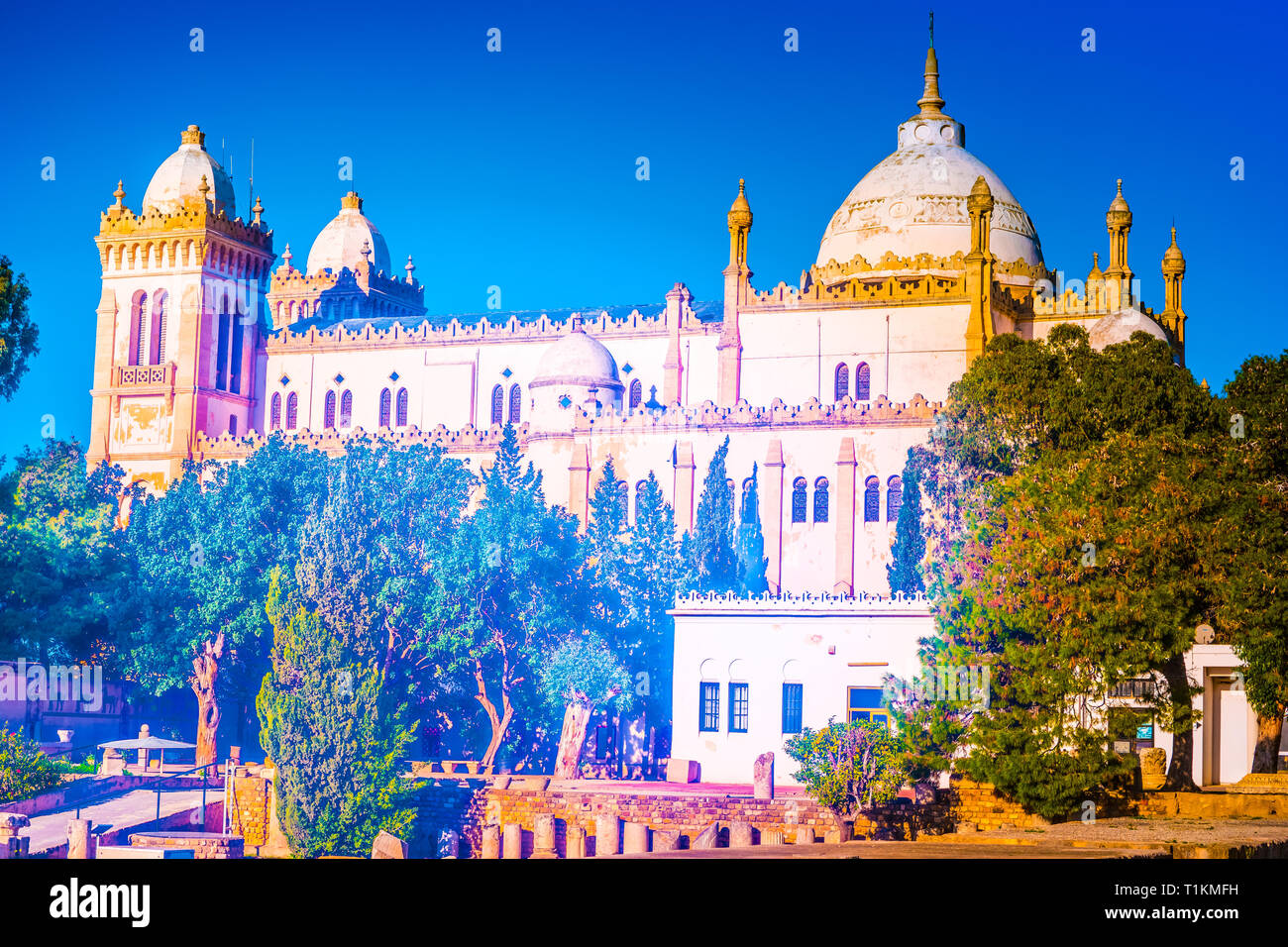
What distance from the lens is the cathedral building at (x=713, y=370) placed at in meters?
48.9

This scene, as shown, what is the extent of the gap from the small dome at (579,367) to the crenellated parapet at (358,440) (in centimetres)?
208

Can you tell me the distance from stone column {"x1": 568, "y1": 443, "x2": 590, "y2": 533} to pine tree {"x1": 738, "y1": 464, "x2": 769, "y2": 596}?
568cm

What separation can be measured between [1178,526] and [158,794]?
26029mm

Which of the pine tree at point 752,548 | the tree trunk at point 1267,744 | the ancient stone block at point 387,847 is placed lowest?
the ancient stone block at point 387,847

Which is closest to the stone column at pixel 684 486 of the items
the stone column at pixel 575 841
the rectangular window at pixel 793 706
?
the rectangular window at pixel 793 706

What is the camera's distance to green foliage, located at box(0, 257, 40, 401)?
149ft

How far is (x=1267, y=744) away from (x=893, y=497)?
811 inches

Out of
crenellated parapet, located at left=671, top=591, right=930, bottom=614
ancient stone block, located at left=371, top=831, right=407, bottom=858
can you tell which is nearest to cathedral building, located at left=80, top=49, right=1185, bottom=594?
crenellated parapet, located at left=671, top=591, right=930, bottom=614

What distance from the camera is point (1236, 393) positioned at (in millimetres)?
43750

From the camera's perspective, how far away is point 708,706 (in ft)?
161

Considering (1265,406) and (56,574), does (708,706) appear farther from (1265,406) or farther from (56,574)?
(56,574)

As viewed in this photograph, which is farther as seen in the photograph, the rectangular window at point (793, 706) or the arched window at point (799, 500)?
the arched window at point (799, 500)

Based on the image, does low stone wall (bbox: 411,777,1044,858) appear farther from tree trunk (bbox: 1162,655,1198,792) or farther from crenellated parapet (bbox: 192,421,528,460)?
crenellated parapet (bbox: 192,421,528,460)

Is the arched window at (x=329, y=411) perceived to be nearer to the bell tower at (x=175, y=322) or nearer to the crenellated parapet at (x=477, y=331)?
the crenellated parapet at (x=477, y=331)
